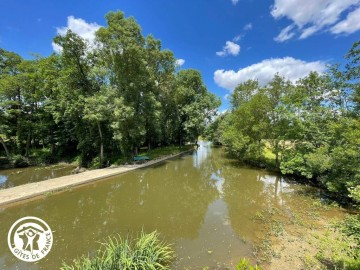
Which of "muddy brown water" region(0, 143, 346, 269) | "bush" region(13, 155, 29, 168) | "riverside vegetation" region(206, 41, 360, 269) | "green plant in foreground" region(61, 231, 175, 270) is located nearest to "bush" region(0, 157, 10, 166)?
"bush" region(13, 155, 29, 168)

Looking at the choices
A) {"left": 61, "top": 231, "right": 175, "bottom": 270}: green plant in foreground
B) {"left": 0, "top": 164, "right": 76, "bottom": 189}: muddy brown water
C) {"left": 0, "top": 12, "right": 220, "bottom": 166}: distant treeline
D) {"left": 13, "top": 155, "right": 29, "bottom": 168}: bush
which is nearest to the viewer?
{"left": 61, "top": 231, "right": 175, "bottom": 270}: green plant in foreground

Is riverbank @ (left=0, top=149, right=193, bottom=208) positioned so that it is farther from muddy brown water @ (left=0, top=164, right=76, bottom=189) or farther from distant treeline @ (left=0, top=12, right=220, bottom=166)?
distant treeline @ (left=0, top=12, right=220, bottom=166)

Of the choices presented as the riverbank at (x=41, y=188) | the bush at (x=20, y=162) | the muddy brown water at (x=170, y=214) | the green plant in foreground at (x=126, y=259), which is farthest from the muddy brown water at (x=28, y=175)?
the green plant in foreground at (x=126, y=259)

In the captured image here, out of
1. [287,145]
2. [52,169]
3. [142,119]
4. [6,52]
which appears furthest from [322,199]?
[6,52]

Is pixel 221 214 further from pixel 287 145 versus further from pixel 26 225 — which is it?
pixel 287 145

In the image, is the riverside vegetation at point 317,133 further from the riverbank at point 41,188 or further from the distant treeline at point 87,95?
the riverbank at point 41,188

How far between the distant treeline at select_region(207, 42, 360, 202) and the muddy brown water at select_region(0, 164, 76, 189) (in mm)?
16631

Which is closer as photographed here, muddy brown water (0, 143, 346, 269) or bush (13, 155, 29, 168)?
muddy brown water (0, 143, 346, 269)

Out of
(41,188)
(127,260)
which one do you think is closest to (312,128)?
(127,260)

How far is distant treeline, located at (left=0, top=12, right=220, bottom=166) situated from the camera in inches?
640

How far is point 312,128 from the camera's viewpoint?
469 inches

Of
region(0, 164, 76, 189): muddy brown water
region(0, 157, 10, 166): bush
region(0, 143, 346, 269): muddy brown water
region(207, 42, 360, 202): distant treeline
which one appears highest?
region(207, 42, 360, 202): distant treeline

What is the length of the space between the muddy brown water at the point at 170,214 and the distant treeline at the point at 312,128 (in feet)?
6.86

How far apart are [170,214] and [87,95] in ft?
46.4
